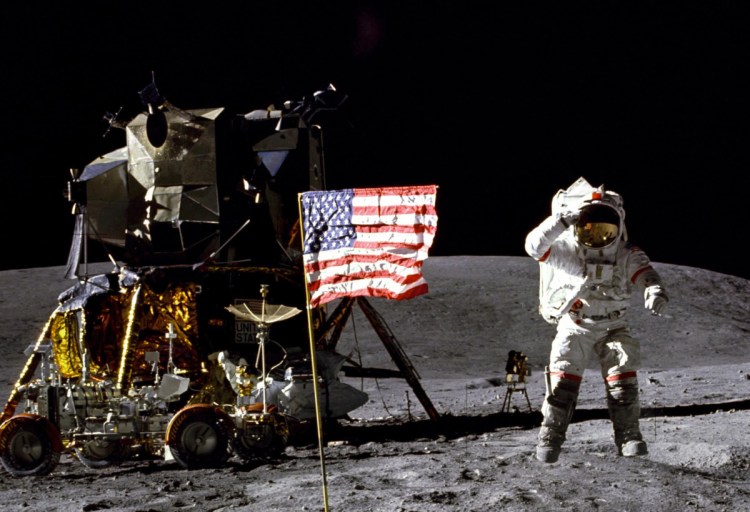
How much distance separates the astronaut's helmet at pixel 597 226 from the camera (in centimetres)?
407

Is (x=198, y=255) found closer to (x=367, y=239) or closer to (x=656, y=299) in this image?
(x=367, y=239)

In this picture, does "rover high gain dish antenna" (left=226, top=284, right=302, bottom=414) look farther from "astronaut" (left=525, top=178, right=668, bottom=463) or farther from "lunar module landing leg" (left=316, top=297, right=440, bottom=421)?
"astronaut" (left=525, top=178, right=668, bottom=463)

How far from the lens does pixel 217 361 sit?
262 inches

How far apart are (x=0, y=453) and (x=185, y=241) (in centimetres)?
202

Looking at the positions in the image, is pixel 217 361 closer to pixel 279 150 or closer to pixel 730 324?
pixel 279 150

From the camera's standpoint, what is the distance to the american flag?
167 inches

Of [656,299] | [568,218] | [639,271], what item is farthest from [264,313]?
[656,299]

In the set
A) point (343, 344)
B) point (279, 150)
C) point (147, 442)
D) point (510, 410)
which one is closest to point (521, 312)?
point (343, 344)

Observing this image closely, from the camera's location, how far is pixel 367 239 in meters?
4.33

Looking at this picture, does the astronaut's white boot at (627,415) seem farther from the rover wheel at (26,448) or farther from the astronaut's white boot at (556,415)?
the rover wheel at (26,448)

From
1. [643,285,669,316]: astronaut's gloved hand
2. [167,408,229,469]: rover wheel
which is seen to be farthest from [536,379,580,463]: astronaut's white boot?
[167,408,229,469]: rover wheel

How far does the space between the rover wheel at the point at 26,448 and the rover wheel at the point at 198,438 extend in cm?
70

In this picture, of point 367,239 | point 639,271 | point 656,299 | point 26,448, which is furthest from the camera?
point 26,448

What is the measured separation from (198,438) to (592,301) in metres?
2.39
